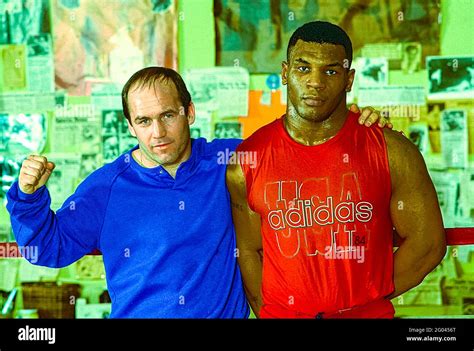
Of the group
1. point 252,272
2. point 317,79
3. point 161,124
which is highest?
point 317,79

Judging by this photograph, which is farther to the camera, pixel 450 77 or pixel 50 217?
pixel 450 77

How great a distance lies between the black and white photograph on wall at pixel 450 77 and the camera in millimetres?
1820

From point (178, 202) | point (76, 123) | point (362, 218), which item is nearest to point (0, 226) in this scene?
point (76, 123)

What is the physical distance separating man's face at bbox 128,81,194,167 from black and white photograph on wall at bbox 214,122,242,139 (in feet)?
0.36

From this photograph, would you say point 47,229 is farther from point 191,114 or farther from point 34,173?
point 191,114

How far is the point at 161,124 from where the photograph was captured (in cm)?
171

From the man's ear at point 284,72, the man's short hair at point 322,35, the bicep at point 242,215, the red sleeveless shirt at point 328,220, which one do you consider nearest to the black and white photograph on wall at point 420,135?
the red sleeveless shirt at point 328,220

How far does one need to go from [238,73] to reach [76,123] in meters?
0.44

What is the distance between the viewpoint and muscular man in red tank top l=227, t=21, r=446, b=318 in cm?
173

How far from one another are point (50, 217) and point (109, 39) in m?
0.49

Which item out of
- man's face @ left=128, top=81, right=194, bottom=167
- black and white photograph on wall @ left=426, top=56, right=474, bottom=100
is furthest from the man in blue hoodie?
black and white photograph on wall @ left=426, top=56, right=474, bottom=100

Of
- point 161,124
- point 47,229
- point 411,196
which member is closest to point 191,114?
point 161,124

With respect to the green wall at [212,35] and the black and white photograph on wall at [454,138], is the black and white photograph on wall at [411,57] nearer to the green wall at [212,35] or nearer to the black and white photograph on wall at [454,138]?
the green wall at [212,35]
